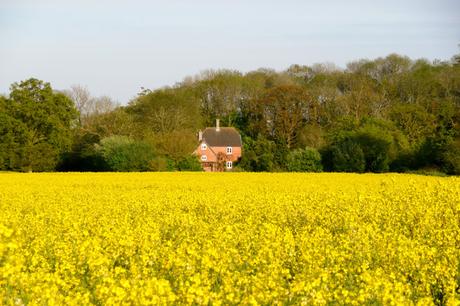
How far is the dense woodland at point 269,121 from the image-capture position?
4953 centimetres

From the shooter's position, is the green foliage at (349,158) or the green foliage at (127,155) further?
the green foliage at (127,155)

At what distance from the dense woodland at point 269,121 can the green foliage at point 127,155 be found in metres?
0.08

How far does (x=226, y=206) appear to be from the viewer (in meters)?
15.9

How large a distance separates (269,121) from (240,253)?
6447cm

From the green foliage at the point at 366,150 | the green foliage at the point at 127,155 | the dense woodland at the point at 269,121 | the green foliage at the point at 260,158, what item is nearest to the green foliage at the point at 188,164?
the dense woodland at the point at 269,121

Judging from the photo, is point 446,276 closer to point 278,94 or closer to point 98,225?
point 98,225

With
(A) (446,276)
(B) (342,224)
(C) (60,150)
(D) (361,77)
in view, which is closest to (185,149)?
(C) (60,150)

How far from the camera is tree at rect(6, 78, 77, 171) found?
5497 cm

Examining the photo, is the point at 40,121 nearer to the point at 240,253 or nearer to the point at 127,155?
the point at 127,155

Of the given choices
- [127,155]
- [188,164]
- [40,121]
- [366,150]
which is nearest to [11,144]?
[40,121]

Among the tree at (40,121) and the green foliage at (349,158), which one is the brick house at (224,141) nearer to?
the tree at (40,121)

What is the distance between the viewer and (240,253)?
934cm

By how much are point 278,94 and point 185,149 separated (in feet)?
74.4

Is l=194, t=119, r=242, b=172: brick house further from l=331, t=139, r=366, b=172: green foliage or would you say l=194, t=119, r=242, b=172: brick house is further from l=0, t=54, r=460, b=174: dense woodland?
l=331, t=139, r=366, b=172: green foliage
